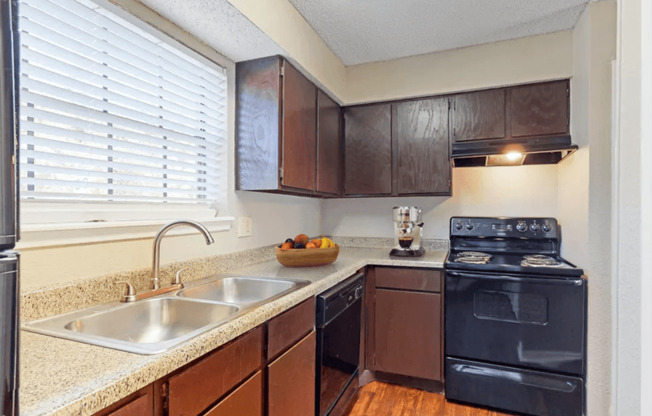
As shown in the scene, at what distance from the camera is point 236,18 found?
1.58 meters

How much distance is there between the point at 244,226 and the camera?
2.11 m

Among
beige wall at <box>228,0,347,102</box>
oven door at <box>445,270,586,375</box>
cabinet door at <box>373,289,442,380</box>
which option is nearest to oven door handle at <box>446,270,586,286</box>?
oven door at <box>445,270,586,375</box>

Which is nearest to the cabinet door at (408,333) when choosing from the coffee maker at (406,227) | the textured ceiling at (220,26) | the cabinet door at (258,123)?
the coffee maker at (406,227)

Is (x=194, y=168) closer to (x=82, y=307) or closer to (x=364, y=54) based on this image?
(x=82, y=307)

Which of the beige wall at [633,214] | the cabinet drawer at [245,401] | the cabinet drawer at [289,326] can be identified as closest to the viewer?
the beige wall at [633,214]

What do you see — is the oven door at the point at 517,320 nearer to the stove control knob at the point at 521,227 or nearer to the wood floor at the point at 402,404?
the wood floor at the point at 402,404

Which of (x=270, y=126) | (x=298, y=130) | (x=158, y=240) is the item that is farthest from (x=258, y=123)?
(x=158, y=240)

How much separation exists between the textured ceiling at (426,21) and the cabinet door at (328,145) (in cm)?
41

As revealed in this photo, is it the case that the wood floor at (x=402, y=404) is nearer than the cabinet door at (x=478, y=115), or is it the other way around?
the wood floor at (x=402, y=404)

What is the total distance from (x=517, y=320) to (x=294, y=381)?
144 cm

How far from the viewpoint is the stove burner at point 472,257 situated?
2.25 m

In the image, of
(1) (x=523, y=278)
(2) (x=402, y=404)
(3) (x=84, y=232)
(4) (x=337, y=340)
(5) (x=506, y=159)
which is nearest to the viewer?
(3) (x=84, y=232)

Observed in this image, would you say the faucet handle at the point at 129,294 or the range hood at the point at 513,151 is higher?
the range hood at the point at 513,151

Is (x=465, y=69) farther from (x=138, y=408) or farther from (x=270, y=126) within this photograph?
(x=138, y=408)
